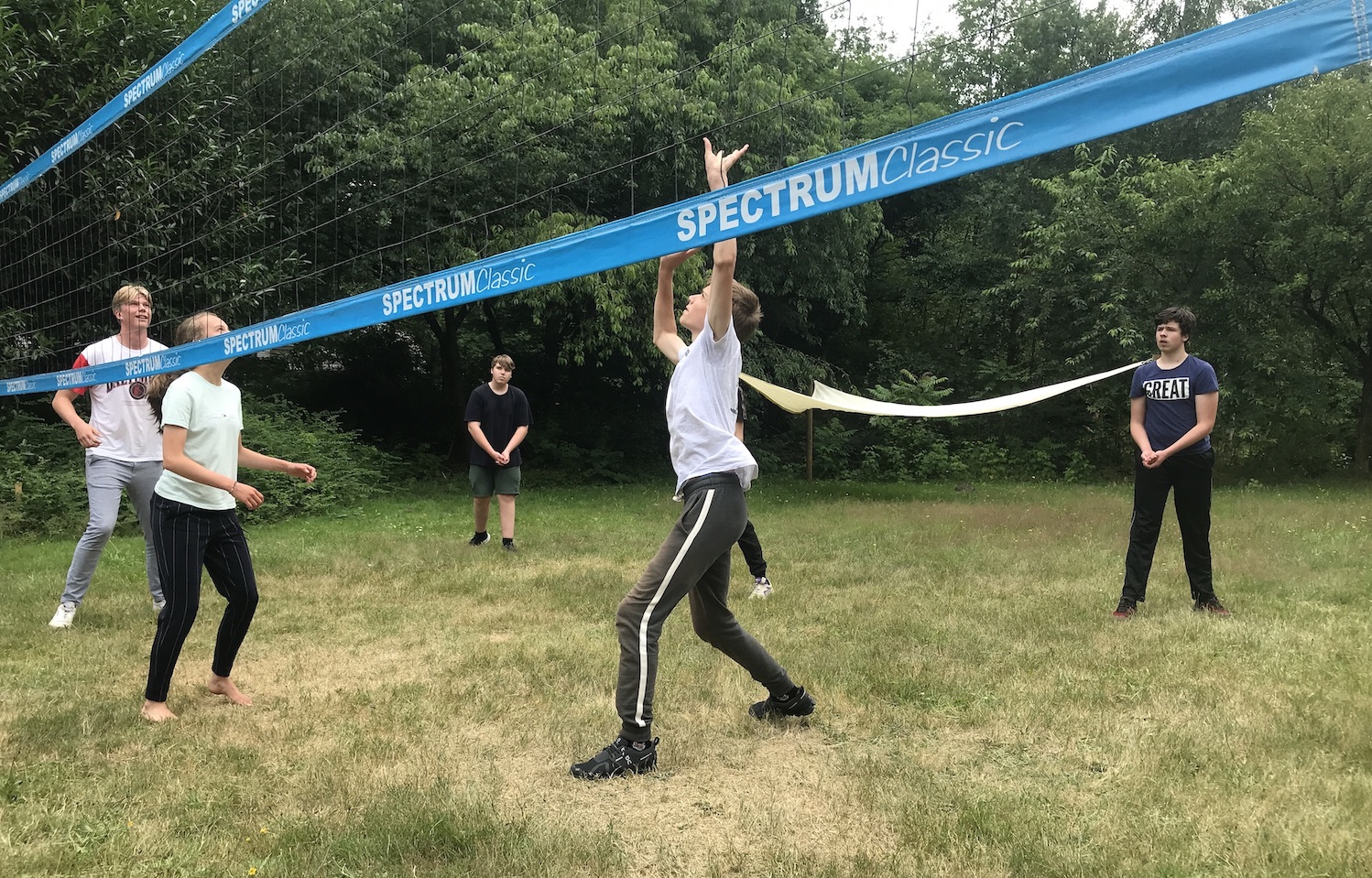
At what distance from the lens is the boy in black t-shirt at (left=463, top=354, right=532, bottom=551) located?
8383 millimetres

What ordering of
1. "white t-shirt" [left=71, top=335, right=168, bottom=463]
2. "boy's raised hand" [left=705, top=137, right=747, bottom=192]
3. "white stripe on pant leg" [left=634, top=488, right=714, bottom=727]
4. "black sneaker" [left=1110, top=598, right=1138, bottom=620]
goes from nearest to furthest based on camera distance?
"white stripe on pant leg" [left=634, top=488, right=714, bottom=727], "boy's raised hand" [left=705, top=137, right=747, bottom=192], "white t-shirt" [left=71, top=335, right=168, bottom=463], "black sneaker" [left=1110, top=598, right=1138, bottom=620]

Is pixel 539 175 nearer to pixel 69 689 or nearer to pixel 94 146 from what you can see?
pixel 94 146

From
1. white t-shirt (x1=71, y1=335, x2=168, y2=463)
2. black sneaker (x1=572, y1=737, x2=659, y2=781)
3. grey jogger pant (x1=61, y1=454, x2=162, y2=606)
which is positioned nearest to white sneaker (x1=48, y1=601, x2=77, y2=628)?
grey jogger pant (x1=61, y1=454, x2=162, y2=606)

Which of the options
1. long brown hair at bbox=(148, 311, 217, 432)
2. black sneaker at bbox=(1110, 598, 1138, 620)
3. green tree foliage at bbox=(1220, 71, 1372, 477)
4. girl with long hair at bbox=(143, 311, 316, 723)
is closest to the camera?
girl with long hair at bbox=(143, 311, 316, 723)

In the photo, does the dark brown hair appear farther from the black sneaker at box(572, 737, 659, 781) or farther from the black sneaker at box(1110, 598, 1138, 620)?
the black sneaker at box(1110, 598, 1138, 620)

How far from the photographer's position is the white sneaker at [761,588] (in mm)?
6266

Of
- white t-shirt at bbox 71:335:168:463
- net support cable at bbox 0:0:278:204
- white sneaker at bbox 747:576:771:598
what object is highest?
net support cable at bbox 0:0:278:204

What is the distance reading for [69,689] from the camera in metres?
4.19

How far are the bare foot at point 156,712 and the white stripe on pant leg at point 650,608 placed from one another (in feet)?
6.52

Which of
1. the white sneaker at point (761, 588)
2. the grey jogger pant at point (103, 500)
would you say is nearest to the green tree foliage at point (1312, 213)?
the white sneaker at point (761, 588)

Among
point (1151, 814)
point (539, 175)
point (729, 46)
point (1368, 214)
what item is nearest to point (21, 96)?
point (539, 175)

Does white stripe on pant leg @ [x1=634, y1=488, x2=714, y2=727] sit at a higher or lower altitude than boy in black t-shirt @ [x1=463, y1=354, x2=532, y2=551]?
lower

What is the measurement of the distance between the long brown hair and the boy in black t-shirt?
4237mm

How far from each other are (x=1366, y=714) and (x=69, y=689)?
5.27m
